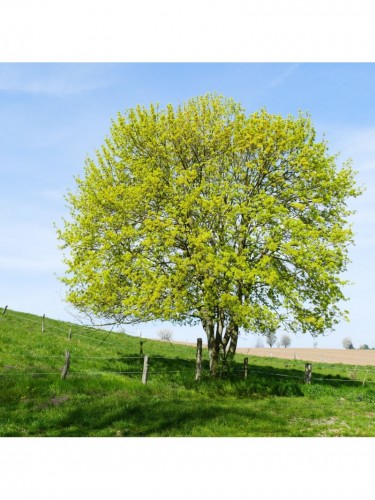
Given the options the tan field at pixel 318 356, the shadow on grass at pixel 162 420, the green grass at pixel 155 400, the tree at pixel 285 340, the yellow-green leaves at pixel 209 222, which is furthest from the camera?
the tree at pixel 285 340

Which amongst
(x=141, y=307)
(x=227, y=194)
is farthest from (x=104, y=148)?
(x=141, y=307)

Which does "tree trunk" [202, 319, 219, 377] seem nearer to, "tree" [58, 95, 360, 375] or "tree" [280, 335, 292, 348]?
"tree" [58, 95, 360, 375]

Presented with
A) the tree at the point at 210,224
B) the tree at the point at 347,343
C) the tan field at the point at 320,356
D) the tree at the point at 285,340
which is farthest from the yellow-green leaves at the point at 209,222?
the tree at the point at 347,343

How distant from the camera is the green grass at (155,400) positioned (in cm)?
1709

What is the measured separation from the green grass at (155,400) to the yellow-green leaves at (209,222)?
12.5 feet

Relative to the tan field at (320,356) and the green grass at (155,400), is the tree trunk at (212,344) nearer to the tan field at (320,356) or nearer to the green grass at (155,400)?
the green grass at (155,400)

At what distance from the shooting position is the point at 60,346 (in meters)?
32.6

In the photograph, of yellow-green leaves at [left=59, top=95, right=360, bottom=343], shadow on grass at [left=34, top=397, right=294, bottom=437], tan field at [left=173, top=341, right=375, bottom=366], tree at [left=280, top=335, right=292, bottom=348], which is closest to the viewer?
shadow on grass at [left=34, top=397, right=294, bottom=437]

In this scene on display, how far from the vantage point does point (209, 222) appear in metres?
27.0

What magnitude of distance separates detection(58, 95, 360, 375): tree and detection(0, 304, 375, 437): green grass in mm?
3357

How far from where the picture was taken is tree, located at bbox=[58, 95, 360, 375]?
82.5 feet

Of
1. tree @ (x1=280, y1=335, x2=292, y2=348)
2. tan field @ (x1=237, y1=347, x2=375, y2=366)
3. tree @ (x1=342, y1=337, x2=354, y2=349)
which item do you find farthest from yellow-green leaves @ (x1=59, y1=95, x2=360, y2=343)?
tree @ (x1=342, y1=337, x2=354, y2=349)

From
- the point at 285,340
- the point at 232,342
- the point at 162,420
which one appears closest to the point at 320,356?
the point at 232,342

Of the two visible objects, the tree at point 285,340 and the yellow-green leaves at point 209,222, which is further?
the tree at point 285,340
